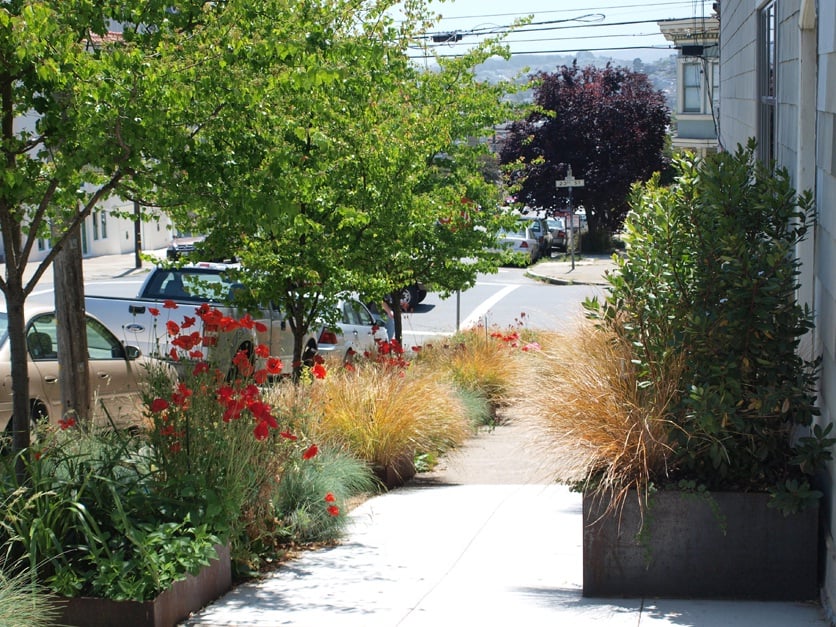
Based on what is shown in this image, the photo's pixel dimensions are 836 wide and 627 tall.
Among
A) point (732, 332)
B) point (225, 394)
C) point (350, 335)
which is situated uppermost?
point (732, 332)

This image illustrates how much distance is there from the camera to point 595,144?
42.1 meters

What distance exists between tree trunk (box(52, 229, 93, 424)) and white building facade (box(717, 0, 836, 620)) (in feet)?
17.3

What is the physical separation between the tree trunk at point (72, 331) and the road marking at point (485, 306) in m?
15.3

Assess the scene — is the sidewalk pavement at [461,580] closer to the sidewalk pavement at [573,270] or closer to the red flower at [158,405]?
the red flower at [158,405]

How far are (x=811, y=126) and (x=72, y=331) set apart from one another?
5.62 metres

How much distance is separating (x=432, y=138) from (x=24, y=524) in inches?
328

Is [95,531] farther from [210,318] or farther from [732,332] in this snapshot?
[732,332]

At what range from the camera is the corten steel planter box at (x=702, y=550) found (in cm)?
539

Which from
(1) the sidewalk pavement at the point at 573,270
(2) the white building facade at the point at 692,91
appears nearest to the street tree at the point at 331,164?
(2) the white building facade at the point at 692,91

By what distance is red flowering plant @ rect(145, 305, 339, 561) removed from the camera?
5.93 metres

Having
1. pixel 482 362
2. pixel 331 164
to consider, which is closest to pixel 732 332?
pixel 331 164

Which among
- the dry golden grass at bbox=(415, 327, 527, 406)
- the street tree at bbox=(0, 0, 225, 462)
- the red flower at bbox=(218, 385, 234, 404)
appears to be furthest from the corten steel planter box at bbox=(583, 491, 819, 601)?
the dry golden grass at bbox=(415, 327, 527, 406)

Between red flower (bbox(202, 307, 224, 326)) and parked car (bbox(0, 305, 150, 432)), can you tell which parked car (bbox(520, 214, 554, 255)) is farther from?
red flower (bbox(202, 307, 224, 326))

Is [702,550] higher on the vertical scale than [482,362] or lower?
higher
